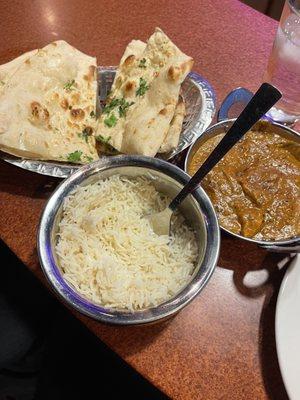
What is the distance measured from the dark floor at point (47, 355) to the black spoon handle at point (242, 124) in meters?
0.65

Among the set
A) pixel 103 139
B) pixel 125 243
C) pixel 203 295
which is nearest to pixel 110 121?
pixel 103 139

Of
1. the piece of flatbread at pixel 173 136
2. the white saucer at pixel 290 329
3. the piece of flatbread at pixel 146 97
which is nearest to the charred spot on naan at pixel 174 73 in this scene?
the piece of flatbread at pixel 146 97

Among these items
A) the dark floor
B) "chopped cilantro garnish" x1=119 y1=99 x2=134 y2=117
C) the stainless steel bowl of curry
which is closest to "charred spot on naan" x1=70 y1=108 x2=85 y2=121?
"chopped cilantro garnish" x1=119 y1=99 x2=134 y2=117

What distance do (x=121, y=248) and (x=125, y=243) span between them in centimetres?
2

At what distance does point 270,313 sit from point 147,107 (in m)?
0.69

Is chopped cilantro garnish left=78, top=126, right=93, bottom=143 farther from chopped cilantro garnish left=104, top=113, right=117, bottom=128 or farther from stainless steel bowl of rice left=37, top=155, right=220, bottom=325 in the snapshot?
stainless steel bowl of rice left=37, top=155, right=220, bottom=325

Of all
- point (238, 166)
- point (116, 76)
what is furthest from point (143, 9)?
point (238, 166)

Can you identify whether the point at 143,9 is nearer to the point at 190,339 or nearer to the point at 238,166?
the point at 238,166

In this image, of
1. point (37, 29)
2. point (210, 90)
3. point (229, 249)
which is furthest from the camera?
point (37, 29)

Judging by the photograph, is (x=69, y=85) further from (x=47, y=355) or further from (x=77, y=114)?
(x=47, y=355)

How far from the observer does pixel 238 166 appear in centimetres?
122

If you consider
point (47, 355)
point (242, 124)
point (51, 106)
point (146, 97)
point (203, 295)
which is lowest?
point (47, 355)

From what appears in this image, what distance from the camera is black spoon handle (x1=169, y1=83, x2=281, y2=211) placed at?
919 millimetres

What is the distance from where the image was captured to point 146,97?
4.24ft
